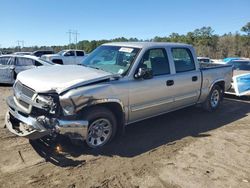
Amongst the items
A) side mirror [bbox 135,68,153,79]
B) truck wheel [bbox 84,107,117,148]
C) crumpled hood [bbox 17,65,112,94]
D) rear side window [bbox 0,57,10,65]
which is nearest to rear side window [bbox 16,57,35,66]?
rear side window [bbox 0,57,10,65]

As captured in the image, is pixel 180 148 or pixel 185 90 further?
pixel 185 90

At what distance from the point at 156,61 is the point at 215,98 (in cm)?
310

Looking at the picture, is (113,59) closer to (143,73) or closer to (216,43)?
(143,73)

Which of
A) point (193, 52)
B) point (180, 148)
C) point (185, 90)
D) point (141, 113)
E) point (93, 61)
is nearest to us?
point (180, 148)

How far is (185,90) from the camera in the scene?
21.4 ft

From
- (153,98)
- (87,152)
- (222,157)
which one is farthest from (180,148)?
(87,152)

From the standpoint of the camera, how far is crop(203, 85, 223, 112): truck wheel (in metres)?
7.68

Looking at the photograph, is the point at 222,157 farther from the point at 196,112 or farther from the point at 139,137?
the point at 196,112

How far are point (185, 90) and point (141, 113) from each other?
1.55 meters

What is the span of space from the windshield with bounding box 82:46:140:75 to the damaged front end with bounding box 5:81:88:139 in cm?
140

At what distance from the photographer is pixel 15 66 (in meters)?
12.6

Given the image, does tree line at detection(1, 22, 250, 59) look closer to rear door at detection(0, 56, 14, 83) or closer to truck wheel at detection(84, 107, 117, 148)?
rear door at detection(0, 56, 14, 83)

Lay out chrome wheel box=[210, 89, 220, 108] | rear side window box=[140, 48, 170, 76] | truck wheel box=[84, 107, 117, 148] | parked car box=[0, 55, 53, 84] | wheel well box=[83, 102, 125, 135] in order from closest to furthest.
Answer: truck wheel box=[84, 107, 117, 148] < wheel well box=[83, 102, 125, 135] < rear side window box=[140, 48, 170, 76] < chrome wheel box=[210, 89, 220, 108] < parked car box=[0, 55, 53, 84]

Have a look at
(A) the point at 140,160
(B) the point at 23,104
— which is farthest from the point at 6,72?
(A) the point at 140,160
